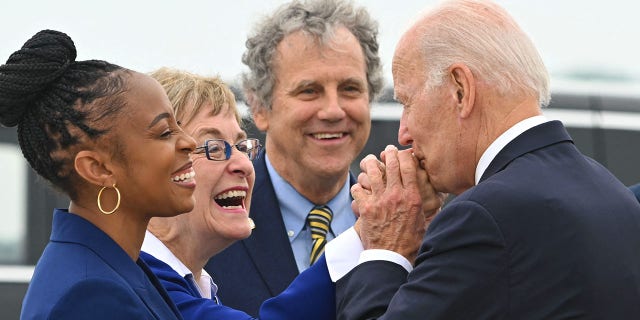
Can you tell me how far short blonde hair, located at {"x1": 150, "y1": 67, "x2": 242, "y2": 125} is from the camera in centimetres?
400

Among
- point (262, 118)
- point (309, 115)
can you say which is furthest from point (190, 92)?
point (262, 118)

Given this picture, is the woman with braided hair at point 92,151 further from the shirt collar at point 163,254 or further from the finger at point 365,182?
the finger at point 365,182

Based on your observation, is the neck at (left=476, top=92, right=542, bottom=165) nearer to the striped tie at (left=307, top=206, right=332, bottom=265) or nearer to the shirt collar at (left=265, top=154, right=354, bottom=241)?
the striped tie at (left=307, top=206, right=332, bottom=265)

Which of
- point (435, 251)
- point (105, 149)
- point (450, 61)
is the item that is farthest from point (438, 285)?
point (105, 149)

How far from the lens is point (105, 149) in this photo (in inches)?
118

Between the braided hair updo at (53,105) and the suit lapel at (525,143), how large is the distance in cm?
98

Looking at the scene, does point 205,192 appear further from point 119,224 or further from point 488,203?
point 488,203

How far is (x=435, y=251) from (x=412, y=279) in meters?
→ 0.11

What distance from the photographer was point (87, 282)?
2789 mm

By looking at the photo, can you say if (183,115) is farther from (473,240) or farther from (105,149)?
(473,240)

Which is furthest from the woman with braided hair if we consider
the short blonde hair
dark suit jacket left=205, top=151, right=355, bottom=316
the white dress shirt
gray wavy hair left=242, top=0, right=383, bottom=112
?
gray wavy hair left=242, top=0, right=383, bottom=112

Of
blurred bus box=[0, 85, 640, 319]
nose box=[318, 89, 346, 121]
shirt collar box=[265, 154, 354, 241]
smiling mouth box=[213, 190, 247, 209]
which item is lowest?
blurred bus box=[0, 85, 640, 319]

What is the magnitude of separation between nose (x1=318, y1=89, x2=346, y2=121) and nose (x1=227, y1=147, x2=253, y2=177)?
0.77m

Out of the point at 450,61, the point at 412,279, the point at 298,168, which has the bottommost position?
the point at 298,168
